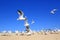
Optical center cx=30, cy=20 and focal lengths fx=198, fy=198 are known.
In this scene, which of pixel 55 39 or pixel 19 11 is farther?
pixel 19 11

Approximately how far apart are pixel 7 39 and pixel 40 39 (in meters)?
3.12

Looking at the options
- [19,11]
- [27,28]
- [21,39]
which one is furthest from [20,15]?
[21,39]

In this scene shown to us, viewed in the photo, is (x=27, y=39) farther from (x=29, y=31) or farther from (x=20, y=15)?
(x=20, y=15)

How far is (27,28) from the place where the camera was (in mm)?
22734

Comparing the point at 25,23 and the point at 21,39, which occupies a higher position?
the point at 25,23

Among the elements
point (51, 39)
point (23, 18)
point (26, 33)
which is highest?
point (23, 18)

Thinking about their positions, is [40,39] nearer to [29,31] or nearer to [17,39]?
[17,39]

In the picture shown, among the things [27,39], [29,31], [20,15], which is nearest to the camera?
[27,39]

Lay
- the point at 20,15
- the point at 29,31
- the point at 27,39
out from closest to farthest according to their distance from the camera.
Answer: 1. the point at 27,39
2. the point at 29,31
3. the point at 20,15

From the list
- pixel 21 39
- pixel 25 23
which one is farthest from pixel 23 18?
pixel 21 39

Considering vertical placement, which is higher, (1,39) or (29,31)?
(29,31)

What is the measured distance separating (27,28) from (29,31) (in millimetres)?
414

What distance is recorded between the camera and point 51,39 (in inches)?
736

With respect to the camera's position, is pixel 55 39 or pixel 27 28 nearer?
pixel 55 39
